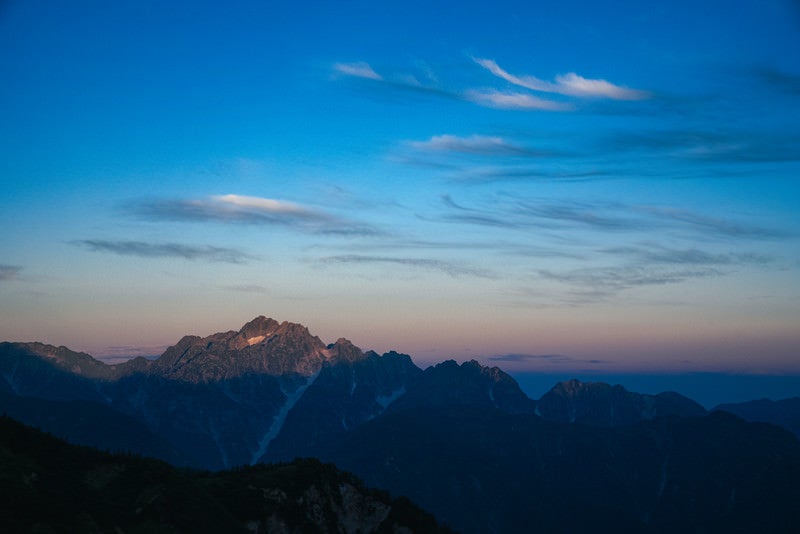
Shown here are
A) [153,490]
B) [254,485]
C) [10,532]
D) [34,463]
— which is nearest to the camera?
[10,532]

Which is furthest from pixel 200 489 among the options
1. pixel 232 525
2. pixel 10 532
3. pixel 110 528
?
pixel 10 532

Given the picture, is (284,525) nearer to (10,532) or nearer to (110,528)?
(110,528)

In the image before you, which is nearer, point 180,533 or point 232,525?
point 180,533

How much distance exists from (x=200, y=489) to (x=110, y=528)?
3598cm

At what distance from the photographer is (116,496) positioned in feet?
542

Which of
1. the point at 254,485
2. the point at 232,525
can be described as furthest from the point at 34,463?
the point at 254,485

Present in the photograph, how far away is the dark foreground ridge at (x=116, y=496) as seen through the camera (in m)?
142

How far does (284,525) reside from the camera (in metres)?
192

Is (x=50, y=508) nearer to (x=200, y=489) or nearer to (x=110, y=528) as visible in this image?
(x=110, y=528)

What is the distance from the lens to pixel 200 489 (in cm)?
18362

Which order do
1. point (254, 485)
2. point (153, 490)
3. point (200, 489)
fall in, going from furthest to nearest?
point (254, 485)
point (200, 489)
point (153, 490)

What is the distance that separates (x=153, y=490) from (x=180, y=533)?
40.0 ft

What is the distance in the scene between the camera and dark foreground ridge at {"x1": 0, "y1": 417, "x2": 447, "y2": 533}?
141875 millimetres

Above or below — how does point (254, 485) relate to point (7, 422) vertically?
below
